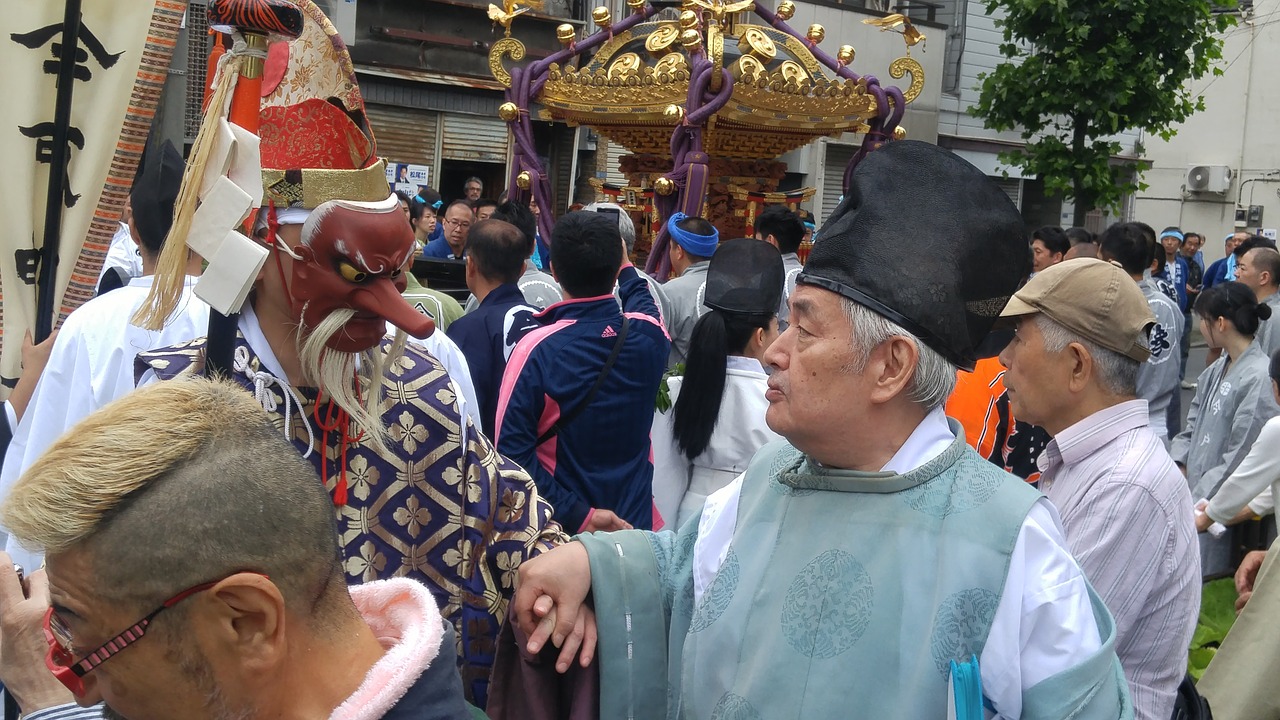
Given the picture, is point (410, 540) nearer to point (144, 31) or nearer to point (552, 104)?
point (144, 31)

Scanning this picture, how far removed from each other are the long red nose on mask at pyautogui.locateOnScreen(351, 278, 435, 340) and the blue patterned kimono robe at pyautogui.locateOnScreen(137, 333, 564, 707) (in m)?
0.20

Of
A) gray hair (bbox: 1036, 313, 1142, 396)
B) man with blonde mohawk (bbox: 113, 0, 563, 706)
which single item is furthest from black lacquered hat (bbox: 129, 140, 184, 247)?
gray hair (bbox: 1036, 313, 1142, 396)

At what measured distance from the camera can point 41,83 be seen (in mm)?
2367

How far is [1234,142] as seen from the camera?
23516 mm

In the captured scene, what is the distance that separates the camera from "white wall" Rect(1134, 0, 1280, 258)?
22.9 meters

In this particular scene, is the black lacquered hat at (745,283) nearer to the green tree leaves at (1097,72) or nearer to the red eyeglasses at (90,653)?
the red eyeglasses at (90,653)

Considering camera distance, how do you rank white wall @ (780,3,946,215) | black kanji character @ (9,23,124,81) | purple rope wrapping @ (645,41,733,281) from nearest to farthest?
1. black kanji character @ (9,23,124,81)
2. purple rope wrapping @ (645,41,733,281)
3. white wall @ (780,3,946,215)

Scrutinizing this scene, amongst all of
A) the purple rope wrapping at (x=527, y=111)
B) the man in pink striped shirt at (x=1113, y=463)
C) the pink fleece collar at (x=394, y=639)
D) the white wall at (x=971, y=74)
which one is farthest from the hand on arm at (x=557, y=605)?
the white wall at (x=971, y=74)

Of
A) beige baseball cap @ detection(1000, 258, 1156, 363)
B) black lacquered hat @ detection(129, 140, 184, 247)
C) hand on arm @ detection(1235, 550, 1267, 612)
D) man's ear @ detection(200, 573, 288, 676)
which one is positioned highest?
black lacquered hat @ detection(129, 140, 184, 247)

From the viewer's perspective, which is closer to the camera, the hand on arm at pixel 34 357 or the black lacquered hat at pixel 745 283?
the hand on arm at pixel 34 357

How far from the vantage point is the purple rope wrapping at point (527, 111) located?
802 centimetres

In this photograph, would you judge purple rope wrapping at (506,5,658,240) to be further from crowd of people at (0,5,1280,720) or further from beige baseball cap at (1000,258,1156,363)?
beige baseball cap at (1000,258,1156,363)

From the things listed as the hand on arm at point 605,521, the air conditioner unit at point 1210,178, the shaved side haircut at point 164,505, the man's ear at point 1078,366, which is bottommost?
the hand on arm at point 605,521

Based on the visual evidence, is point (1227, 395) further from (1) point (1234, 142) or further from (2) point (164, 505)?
(1) point (1234, 142)
